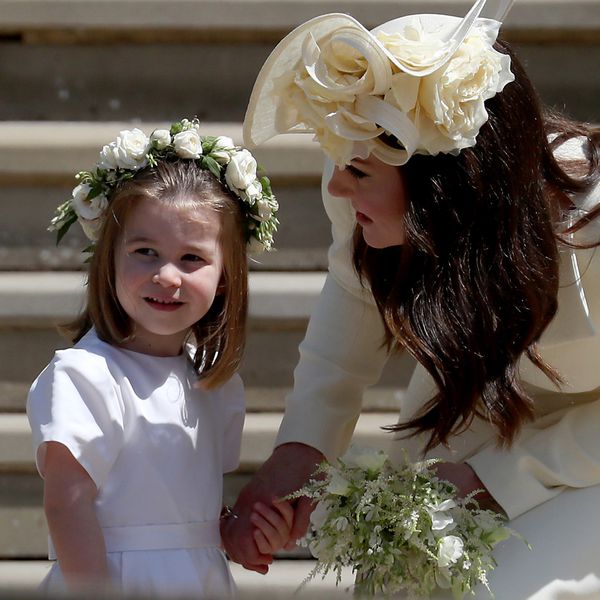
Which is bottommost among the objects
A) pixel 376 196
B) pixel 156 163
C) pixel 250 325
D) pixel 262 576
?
pixel 262 576

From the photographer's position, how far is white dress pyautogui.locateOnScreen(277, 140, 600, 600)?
86.7 inches

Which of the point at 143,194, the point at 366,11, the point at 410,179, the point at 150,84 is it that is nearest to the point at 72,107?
the point at 150,84

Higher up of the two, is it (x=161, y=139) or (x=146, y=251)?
(x=161, y=139)

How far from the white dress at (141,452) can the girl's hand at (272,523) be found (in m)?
0.09

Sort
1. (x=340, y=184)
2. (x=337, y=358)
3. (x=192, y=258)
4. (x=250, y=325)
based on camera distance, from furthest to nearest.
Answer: (x=250, y=325), (x=337, y=358), (x=192, y=258), (x=340, y=184)

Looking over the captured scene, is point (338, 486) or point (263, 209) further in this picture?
point (263, 209)

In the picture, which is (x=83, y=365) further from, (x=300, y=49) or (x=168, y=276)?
(x=300, y=49)

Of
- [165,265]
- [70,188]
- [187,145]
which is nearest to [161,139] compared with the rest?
[187,145]

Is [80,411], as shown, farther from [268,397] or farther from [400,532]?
[268,397]

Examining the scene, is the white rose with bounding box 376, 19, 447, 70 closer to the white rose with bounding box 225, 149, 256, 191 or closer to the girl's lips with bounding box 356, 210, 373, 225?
the girl's lips with bounding box 356, 210, 373, 225

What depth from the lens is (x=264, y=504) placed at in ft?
8.04

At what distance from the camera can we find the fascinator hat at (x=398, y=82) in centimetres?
209

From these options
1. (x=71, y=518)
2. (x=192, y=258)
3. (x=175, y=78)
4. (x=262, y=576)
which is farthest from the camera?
(x=175, y=78)

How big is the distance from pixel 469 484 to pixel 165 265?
0.76m
